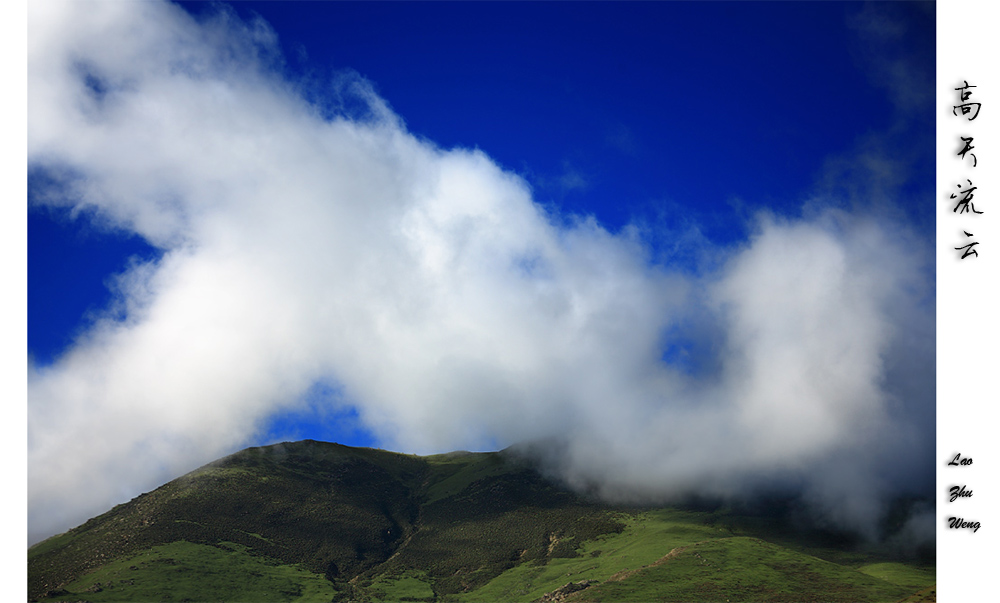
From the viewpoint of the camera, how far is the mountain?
133 m

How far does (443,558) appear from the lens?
597 feet

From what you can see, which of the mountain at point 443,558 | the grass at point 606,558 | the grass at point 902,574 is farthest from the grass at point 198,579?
the grass at point 902,574

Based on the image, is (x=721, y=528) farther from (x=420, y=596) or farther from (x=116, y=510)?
(x=116, y=510)

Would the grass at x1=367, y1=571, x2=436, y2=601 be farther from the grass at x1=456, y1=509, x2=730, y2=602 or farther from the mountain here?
the grass at x1=456, y1=509, x2=730, y2=602

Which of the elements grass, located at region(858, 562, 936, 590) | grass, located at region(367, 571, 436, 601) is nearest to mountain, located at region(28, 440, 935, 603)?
grass, located at region(858, 562, 936, 590)

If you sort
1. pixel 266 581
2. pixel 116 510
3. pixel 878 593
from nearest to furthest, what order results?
pixel 878 593, pixel 266 581, pixel 116 510

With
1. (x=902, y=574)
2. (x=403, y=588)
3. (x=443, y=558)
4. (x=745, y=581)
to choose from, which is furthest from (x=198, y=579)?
(x=902, y=574)

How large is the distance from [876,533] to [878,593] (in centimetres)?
6579

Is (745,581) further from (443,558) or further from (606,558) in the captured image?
(443,558)

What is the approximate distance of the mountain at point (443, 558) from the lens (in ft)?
437

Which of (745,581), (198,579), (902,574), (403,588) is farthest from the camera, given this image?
(403,588)

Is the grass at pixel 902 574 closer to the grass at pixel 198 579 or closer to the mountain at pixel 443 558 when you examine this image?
the mountain at pixel 443 558
